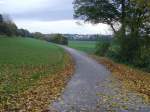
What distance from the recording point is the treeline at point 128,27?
42281 millimetres

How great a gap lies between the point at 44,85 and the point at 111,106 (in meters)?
6.87

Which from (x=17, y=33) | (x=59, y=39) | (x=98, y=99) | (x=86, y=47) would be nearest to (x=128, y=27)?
(x=98, y=99)

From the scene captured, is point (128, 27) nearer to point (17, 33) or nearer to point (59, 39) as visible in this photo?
point (17, 33)

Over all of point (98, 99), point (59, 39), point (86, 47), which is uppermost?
point (98, 99)

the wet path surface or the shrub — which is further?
the shrub

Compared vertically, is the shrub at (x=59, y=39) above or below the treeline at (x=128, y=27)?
below

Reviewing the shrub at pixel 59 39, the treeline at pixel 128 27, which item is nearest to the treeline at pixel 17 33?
the shrub at pixel 59 39

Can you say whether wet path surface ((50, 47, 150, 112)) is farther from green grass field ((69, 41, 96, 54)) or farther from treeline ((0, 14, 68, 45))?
treeline ((0, 14, 68, 45))

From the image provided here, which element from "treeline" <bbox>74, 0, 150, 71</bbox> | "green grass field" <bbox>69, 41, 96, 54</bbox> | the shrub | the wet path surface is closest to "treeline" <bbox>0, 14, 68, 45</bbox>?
the shrub

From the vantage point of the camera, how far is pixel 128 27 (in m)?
45.5

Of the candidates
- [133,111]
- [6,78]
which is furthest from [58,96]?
[6,78]

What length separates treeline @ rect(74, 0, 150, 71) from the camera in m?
42.3

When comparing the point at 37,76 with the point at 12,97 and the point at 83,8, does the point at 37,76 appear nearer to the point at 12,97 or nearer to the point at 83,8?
the point at 12,97

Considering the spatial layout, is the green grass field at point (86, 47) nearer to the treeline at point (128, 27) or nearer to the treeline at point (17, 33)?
the treeline at point (17, 33)
